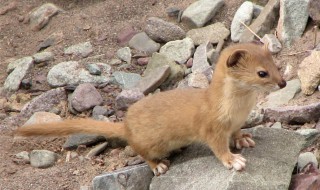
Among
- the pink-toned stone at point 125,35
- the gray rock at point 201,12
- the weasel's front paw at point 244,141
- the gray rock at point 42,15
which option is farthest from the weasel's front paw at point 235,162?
the gray rock at point 42,15

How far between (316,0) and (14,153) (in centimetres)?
245

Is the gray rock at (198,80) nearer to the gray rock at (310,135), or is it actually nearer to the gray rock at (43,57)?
the gray rock at (310,135)

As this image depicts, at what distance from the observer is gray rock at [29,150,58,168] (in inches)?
185

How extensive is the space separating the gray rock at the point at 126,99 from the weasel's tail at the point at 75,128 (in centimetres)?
69

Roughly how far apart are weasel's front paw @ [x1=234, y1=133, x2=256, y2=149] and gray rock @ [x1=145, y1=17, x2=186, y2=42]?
1.81m

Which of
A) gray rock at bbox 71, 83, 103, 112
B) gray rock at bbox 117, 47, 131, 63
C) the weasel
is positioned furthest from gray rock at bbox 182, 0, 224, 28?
the weasel

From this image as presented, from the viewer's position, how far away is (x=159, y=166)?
4289 millimetres

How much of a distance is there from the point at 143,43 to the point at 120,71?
383mm

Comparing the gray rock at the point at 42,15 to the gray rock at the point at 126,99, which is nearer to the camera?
the gray rock at the point at 126,99

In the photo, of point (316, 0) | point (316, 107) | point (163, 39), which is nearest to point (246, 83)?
point (316, 107)

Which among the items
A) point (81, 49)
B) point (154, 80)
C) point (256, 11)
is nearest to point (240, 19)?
point (256, 11)

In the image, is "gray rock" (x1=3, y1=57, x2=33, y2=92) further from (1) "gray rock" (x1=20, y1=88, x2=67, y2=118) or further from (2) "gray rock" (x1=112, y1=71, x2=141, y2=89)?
(2) "gray rock" (x1=112, y1=71, x2=141, y2=89)

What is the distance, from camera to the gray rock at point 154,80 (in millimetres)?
5363

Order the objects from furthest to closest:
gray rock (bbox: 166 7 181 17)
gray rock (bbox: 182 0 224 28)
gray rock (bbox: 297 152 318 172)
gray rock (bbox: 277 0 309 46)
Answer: gray rock (bbox: 166 7 181 17)
gray rock (bbox: 182 0 224 28)
gray rock (bbox: 277 0 309 46)
gray rock (bbox: 297 152 318 172)
